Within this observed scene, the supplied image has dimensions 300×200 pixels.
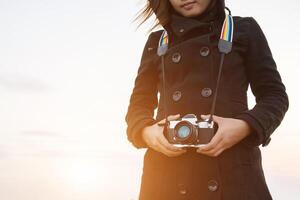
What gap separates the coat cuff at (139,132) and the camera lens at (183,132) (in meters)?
0.41

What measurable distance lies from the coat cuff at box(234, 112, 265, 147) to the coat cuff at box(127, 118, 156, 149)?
643 millimetres

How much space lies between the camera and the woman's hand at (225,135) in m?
2.91

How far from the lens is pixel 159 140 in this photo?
3074 mm

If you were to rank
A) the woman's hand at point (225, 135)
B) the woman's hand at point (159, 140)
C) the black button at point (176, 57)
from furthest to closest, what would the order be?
the black button at point (176, 57), the woman's hand at point (159, 140), the woman's hand at point (225, 135)

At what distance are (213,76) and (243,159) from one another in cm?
62

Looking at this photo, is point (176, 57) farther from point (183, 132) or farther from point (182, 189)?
point (182, 189)

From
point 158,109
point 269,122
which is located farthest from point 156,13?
A: point 269,122

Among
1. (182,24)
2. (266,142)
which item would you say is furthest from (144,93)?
(266,142)

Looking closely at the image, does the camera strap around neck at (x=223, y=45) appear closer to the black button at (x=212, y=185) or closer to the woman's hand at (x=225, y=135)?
the woman's hand at (x=225, y=135)

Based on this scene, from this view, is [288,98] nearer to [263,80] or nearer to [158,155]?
[263,80]

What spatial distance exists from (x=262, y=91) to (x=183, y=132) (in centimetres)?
74

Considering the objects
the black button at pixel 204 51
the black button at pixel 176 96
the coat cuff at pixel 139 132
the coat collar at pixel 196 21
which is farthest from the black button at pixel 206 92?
the coat collar at pixel 196 21

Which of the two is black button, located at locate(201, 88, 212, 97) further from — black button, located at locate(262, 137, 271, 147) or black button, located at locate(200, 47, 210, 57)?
black button, located at locate(262, 137, 271, 147)

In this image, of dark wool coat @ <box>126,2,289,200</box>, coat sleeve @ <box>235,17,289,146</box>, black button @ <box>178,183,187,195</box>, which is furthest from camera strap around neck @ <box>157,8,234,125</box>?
black button @ <box>178,183,187,195</box>
